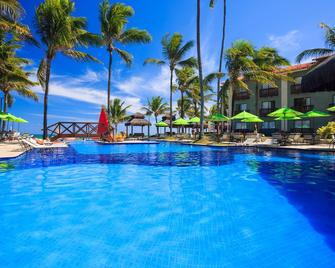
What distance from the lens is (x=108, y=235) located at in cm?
415

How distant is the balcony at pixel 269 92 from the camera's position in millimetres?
36188

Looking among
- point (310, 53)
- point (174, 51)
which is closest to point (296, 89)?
point (310, 53)

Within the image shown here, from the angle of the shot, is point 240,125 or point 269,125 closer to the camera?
point 269,125

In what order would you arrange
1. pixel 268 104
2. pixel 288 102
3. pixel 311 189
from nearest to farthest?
pixel 311 189 → pixel 288 102 → pixel 268 104

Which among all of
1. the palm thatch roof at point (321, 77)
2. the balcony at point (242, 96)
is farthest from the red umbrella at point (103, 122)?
the balcony at point (242, 96)

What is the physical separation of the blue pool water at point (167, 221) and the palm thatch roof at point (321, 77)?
129 inches

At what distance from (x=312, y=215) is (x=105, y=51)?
27372 mm

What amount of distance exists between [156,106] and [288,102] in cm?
2555

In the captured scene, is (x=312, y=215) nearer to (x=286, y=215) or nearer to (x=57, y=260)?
(x=286, y=215)

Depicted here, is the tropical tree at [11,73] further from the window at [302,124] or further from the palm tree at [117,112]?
the window at [302,124]

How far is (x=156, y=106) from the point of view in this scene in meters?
51.9

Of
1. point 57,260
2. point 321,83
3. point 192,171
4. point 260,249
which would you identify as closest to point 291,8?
point 321,83

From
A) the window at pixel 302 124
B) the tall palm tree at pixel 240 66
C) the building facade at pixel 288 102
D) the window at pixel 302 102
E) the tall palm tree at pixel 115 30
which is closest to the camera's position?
the tall palm tree at pixel 240 66

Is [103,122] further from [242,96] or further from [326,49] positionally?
[242,96]
